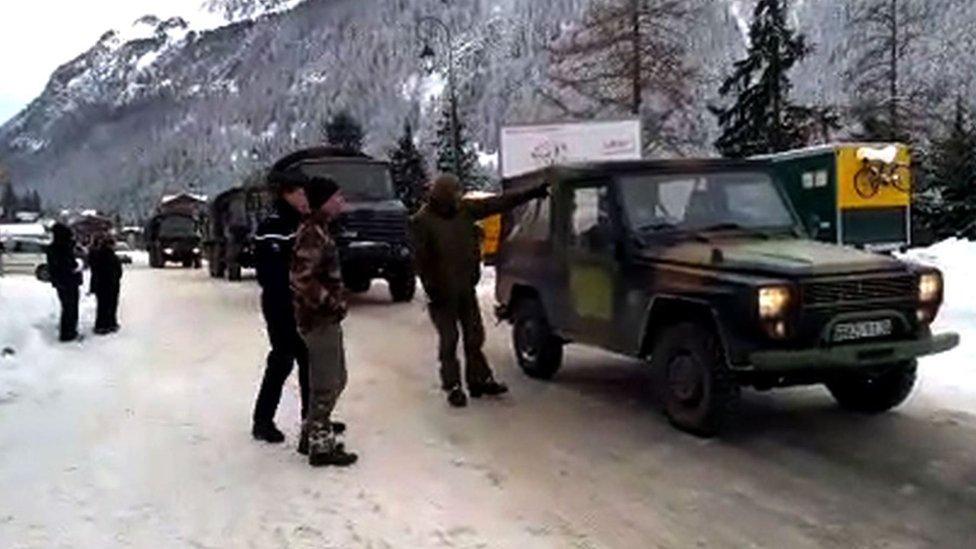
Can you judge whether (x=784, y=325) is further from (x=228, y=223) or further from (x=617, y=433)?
(x=228, y=223)

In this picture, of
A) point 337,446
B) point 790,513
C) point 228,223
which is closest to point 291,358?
point 337,446

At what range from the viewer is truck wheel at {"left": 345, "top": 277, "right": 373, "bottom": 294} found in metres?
20.9

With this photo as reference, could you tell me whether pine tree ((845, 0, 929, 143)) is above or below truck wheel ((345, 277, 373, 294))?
above

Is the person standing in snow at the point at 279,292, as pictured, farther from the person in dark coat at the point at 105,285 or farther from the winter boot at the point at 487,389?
the person in dark coat at the point at 105,285

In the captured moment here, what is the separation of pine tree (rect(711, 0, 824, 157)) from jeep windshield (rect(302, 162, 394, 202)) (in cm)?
2863

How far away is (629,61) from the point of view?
3191cm

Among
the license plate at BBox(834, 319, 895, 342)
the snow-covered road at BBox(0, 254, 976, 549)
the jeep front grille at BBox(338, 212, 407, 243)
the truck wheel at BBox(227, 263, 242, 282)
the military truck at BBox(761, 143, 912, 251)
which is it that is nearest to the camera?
the snow-covered road at BBox(0, 254, 976, 549)

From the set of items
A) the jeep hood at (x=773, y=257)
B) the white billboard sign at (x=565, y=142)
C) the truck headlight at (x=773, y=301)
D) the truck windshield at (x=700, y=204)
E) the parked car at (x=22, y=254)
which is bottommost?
the parked car at (x=22, y=254)

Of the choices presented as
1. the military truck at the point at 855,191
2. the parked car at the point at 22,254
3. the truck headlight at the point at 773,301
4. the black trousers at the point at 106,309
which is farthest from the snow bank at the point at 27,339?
the parked car at the point at 22,254

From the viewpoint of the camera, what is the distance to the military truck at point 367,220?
→ 65.5 feet

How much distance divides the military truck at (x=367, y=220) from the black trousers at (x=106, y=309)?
12.4 ft

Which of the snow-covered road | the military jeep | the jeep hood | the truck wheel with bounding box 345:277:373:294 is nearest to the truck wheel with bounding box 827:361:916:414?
the military jeep

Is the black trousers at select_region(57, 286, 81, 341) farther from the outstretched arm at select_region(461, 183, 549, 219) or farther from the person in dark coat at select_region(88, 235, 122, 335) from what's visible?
the outstretched arm at select_region(461, 183, 549, 219)

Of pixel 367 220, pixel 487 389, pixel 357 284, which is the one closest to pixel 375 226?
pixel 367 220
